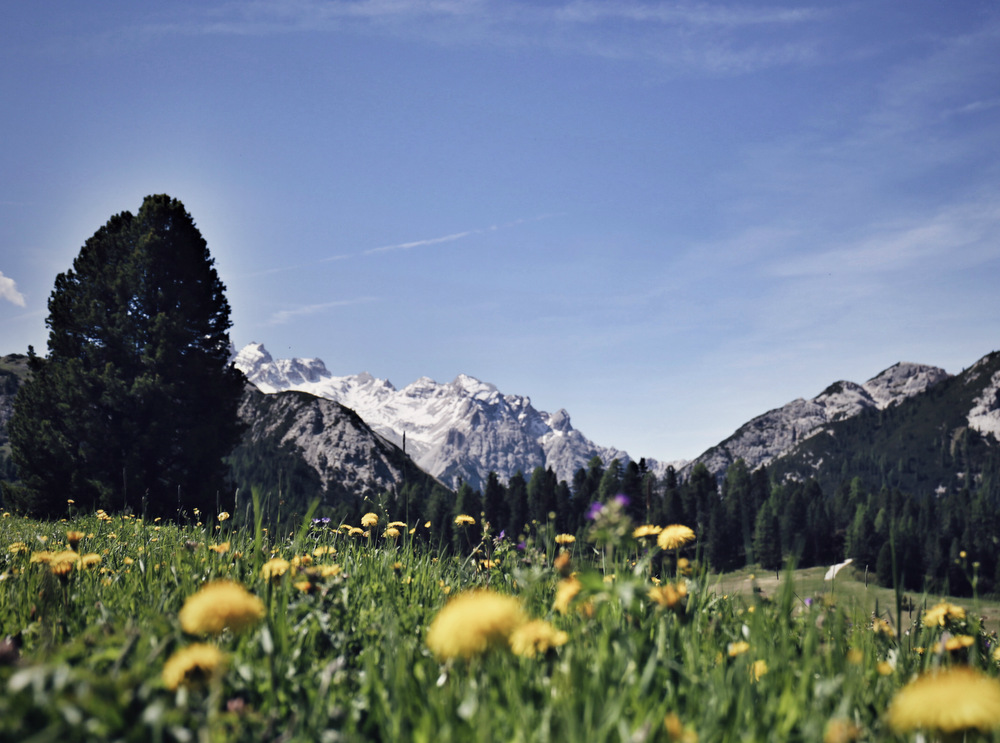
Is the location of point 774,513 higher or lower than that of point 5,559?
lower

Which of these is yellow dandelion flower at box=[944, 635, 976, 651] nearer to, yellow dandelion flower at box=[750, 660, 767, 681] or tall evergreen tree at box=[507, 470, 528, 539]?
yellow dandelion flower at box=[750, 660, 767, 681]

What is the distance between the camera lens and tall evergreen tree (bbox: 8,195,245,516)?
85.6 feet

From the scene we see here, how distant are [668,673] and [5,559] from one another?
5496mm

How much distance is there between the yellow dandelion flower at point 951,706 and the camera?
1559mm

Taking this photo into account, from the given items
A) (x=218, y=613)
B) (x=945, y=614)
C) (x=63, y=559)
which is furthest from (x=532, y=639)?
(x=945, y=614)

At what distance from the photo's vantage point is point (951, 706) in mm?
1604

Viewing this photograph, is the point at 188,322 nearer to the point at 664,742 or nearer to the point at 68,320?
the point at 68,320

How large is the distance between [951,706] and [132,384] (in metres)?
31.0

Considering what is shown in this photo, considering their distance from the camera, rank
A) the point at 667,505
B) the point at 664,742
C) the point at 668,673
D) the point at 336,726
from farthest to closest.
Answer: the point at 667,505 < the point at 668,673 < the point at 336,726 < the point at 664,742

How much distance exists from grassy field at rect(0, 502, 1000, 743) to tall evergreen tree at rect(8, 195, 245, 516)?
84.0 feet

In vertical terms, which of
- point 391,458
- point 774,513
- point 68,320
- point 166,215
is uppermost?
point 166,215

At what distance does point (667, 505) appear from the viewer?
118938mm

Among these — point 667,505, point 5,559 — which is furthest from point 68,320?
point 667,505

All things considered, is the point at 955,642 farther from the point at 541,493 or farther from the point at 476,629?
the point at 541,493
